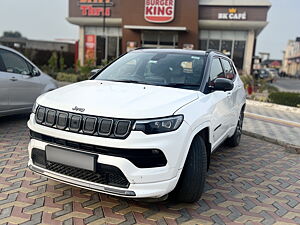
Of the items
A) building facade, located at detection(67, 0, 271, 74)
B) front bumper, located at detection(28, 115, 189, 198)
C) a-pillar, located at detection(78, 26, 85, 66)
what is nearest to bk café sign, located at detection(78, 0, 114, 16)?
building facade, located at detection(67, 0, 271, 74)

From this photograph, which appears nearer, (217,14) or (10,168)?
(10,168)

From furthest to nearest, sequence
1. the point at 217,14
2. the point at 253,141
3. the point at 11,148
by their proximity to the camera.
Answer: the point at 217,14 → the point at 253,141 → the point at 11,148

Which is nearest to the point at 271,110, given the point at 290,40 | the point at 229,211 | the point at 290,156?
the point at 290,156

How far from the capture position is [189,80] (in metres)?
3.70

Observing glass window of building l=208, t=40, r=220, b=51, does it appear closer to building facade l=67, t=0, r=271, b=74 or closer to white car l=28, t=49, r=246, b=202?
building facade l=67, t=0, r=271, b=74

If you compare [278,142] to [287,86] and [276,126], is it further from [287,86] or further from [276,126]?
[287,86]

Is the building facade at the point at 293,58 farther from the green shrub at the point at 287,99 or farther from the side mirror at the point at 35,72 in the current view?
the side mirror at the point at 35,72

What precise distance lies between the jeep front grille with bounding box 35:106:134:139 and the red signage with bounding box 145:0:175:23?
67.9ft

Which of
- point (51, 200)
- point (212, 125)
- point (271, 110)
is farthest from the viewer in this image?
point (271, 110)

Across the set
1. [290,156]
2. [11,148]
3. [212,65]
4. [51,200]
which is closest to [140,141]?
[51,200]

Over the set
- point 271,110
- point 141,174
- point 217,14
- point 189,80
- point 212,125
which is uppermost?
point 217,14

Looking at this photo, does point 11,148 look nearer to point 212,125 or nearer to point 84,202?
point 84,202

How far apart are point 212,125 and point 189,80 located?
0.60 metres

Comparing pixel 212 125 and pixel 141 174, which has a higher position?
pixel 212 125
